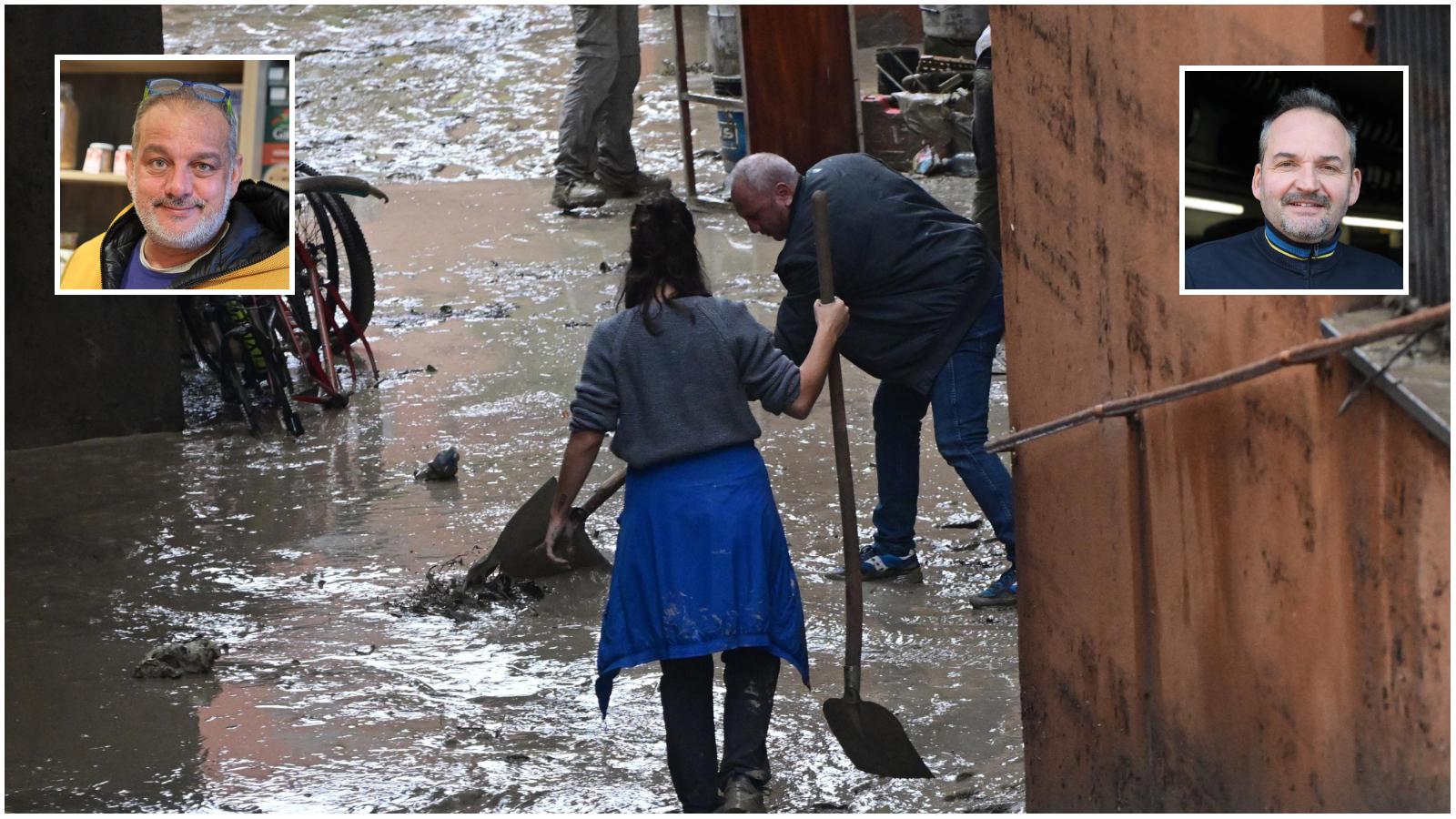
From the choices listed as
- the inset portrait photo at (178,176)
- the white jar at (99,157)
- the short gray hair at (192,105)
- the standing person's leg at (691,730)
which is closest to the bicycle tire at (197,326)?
the inset portrait photo at (178,176)

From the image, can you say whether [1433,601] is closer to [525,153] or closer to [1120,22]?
[1120,22]

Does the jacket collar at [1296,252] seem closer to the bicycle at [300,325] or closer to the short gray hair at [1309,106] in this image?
the short gray hair at [1309,106]

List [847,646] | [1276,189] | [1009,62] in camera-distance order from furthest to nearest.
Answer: [847,646] < [1009,62] < [1276,189]

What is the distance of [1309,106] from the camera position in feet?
8.50

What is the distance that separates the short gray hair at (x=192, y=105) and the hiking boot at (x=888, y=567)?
2.49 m

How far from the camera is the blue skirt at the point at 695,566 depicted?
13.2 ft

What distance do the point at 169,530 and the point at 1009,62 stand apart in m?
4.26

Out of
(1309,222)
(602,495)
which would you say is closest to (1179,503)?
(1309,222)

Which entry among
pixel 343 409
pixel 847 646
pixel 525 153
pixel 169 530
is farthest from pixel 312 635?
pixel 525 153

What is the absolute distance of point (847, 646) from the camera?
4.42 m

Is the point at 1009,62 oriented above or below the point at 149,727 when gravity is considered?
above

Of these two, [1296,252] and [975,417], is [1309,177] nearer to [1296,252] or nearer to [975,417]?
[1296,252]

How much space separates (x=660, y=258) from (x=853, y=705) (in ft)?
4.12

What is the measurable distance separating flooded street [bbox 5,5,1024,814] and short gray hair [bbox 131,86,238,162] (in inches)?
62.1
